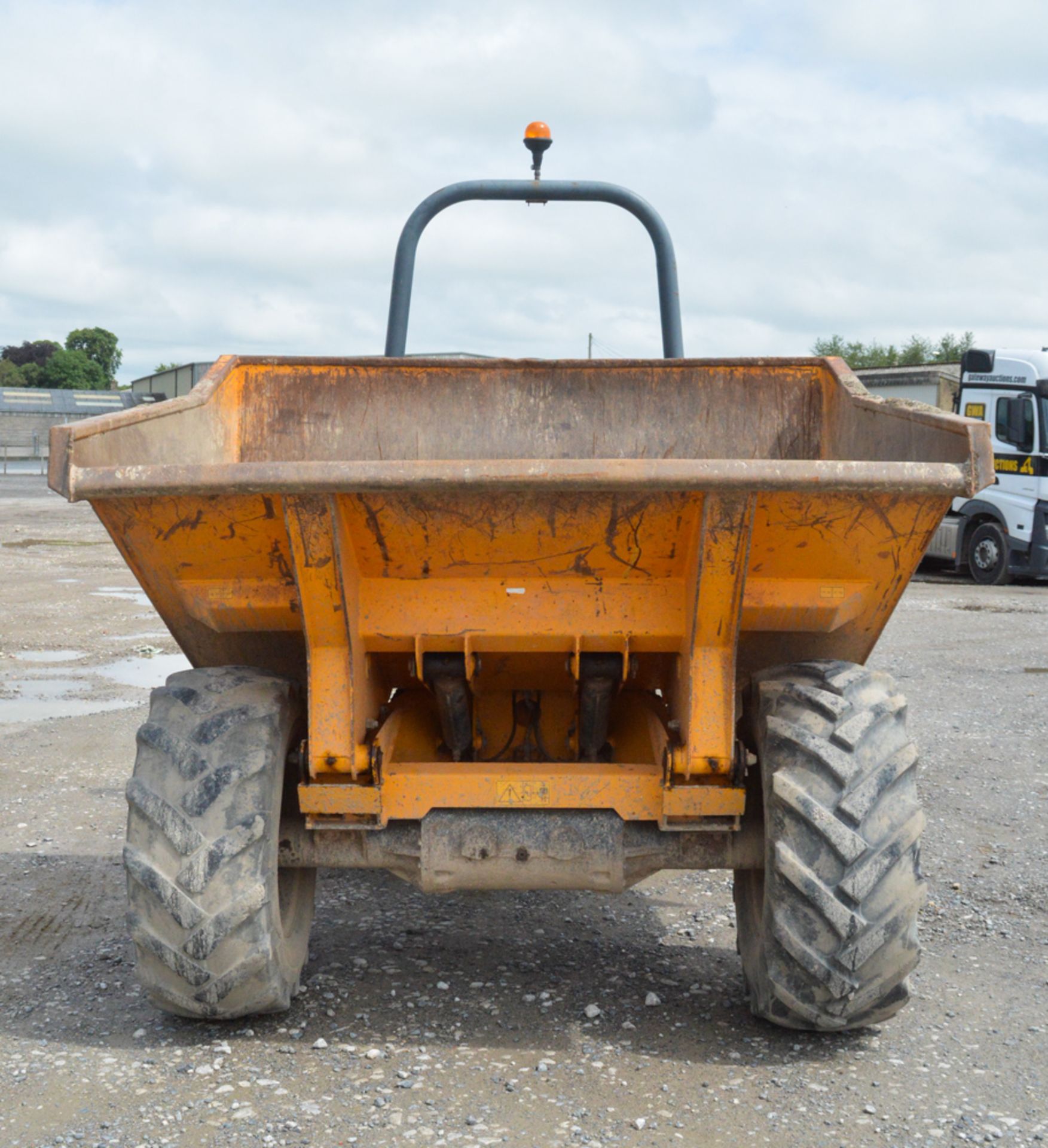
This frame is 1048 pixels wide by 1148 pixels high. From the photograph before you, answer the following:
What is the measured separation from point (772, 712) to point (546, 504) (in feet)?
2.48

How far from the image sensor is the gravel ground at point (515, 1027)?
8.84 ft

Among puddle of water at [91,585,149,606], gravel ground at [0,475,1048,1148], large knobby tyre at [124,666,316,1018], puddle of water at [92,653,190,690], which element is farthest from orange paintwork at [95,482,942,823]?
puddle of water at [91,585,149,606]

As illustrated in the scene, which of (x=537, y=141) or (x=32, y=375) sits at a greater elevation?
(x=32, y=375)

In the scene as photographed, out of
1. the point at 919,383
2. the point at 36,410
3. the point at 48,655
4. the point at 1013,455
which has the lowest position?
the point at 48,655

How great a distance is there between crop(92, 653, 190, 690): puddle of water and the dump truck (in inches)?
169

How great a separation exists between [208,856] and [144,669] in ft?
17.7

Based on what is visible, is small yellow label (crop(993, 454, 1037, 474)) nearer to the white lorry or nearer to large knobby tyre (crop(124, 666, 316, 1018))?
the white lorry

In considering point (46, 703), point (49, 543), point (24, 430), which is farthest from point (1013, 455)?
point (24, 430)

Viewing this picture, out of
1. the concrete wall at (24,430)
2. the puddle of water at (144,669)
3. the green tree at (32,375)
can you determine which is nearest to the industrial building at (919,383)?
the puddle of water at (144,669)

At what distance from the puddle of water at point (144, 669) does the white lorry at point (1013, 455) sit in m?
9.76

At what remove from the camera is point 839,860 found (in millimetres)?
2820

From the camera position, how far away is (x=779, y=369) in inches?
171

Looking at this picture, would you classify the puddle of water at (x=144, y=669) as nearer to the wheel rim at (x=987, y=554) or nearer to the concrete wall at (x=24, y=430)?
the wheel rim at (x=987, y=554)

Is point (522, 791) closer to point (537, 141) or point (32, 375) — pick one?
point (537, 141)
